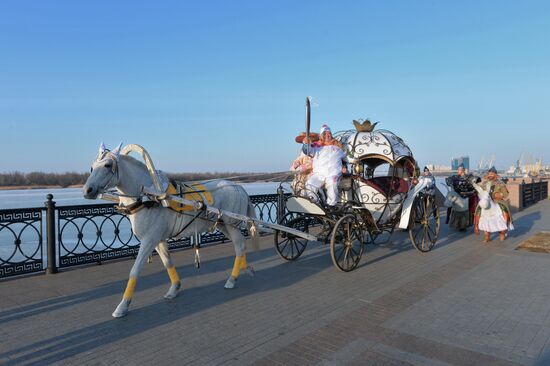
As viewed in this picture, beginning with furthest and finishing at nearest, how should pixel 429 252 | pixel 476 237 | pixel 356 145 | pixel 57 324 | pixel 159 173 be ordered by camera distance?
pixel 476 237 → pixel 429 252 → pixel 356 145 → pixel 159 173 → pixel 57 324

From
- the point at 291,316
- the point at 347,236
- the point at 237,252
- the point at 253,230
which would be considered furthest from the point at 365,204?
the point at 291,316

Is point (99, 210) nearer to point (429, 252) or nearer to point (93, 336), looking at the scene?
point (93, 336)

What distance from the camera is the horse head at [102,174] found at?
4496mm

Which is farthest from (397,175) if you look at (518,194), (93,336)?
(518,194)

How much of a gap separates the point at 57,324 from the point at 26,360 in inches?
37.2

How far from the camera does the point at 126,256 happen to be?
8281 mm

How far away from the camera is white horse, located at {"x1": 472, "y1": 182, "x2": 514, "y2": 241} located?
34.7ft

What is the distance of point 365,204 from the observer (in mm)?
8211

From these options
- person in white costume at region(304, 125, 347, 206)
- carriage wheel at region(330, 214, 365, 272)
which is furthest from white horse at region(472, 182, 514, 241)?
person in white costume at region(304, 125, 347, 206)

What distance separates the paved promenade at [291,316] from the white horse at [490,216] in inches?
101

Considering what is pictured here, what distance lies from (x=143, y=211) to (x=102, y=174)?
73 centimetres

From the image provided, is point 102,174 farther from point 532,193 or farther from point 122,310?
point 532,193

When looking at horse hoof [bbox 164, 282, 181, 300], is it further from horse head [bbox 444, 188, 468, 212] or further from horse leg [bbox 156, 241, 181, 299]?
horse head [bbox 444, 188, 468, 212]

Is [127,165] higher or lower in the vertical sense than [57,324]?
higher
